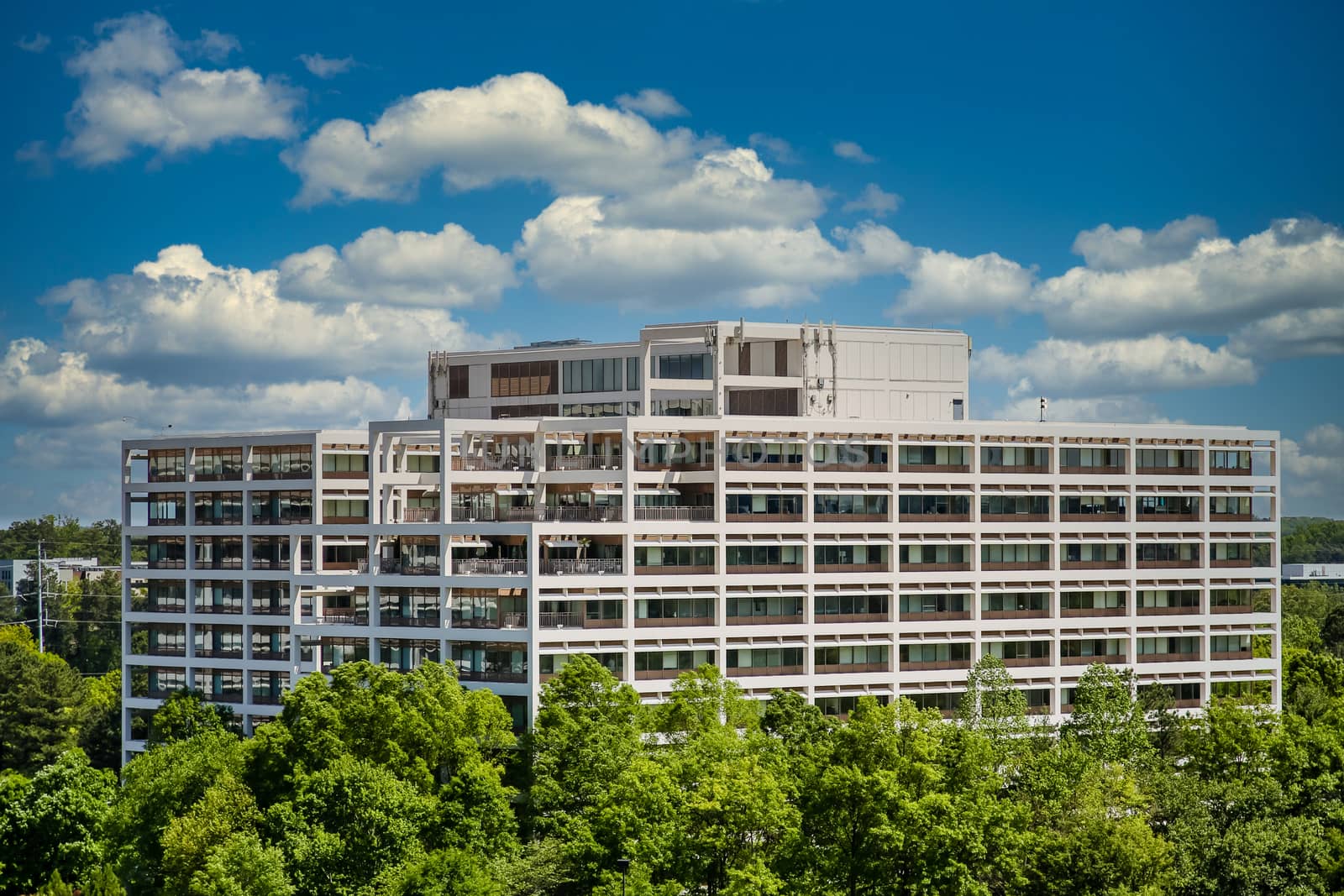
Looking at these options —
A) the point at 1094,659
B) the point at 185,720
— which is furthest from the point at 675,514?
the point at 185,720

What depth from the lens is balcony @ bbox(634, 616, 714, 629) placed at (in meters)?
106

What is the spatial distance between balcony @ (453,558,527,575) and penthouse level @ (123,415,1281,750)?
182 mm

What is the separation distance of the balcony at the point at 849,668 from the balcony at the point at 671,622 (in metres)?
9.88

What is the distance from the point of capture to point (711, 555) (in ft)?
359

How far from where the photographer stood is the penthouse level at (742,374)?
4828 inches

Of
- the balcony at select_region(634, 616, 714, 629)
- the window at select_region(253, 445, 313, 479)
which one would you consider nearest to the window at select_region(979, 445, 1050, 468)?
the balcony at select_region(634, 616, 714, 629)

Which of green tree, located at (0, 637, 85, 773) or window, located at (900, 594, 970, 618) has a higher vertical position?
window, located at (900, 594, 970, 618)

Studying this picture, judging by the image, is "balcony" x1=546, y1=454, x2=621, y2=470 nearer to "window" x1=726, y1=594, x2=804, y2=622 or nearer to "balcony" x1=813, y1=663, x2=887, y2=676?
"window" x1=726, y1=594, x2=804, y2=622

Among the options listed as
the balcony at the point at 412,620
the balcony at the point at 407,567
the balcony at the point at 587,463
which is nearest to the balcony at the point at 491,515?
the balcony at the point at 407,567

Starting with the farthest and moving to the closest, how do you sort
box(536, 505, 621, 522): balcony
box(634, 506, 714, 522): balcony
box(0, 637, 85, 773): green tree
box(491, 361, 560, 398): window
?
box(0, 637, 85, 773): green tree < box(491, 361, 560, 398): window < box(634, 506, 714, 522): balcony < box(536, 505, 621, 522): balcony

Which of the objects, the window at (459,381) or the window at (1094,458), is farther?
the window at (459,381)

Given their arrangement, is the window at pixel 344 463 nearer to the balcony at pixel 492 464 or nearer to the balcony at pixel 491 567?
the balcony at pixel 492 464

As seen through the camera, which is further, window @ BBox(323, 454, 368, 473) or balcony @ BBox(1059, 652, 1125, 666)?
window @ BBox(323, 454, 368, 473)

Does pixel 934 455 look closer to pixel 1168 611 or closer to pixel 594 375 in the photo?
pixel 1168 611
